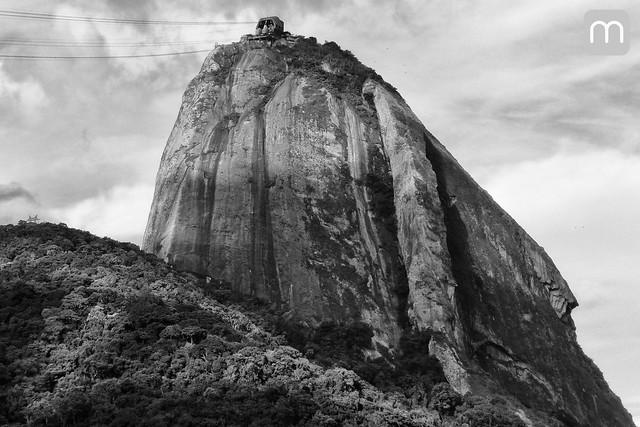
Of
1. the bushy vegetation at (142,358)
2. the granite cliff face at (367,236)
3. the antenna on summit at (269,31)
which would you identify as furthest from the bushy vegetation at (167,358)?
the antenna on summit at (269,31)

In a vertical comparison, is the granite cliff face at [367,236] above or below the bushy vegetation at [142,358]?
above

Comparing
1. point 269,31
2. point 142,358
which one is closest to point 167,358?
point 142,358

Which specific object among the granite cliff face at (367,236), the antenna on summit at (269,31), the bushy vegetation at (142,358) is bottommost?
the bushy vegetation at (142,358)

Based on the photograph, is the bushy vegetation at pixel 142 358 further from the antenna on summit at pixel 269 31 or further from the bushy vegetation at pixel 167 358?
the antenna on summit at pixel 269 31

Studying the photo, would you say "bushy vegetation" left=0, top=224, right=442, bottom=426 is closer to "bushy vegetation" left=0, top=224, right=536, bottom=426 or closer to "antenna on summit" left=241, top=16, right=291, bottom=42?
"bushy vegetation" left=0, top=224, right=536, bottom=426

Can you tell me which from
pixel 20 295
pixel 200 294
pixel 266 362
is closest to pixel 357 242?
pixel 200 294

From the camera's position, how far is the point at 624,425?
7531cm

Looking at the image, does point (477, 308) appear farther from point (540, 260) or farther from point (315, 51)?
point (315, 51)

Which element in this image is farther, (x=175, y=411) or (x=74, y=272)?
(x=74, y=272)

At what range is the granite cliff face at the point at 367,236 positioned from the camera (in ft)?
229

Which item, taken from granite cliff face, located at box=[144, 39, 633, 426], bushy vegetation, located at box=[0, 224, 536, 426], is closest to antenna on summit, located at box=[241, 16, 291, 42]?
granite cliff face, located at box=[144, 39, 633, 426]

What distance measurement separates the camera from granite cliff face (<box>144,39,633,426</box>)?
229ft

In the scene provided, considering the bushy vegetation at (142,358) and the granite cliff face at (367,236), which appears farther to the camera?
the granite cliff face at (367,236)

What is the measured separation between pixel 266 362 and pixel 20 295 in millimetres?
14219
